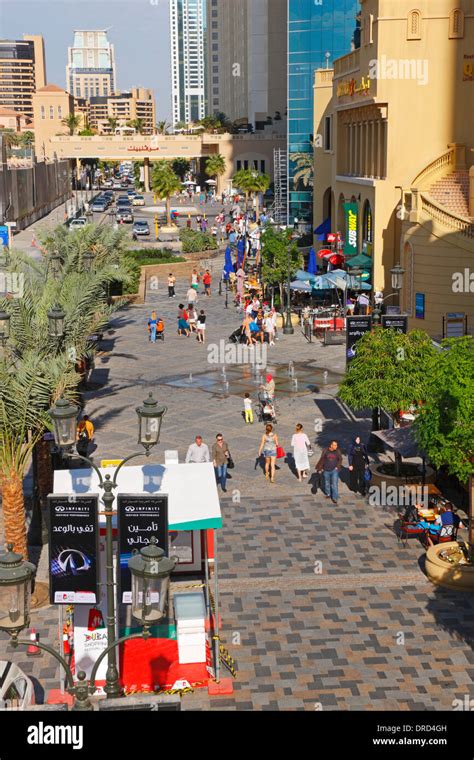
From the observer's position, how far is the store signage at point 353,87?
4323 cm

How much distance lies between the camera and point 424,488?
19.4 metres

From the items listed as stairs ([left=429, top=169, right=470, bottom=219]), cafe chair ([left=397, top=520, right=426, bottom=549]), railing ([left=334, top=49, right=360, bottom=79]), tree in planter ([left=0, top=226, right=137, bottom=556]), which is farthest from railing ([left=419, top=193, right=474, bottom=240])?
cafe chair ([left=397, top=520, right=426, bottom=549])

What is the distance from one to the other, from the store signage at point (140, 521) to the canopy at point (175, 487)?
1056 mm

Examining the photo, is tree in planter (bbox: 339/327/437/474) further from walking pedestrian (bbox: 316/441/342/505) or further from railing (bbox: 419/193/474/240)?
railing (bbox: 419/193/474/240)

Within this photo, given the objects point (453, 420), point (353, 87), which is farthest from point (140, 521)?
point (353, 87)

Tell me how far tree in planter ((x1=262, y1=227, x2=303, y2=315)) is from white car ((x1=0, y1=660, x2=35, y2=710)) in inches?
1165

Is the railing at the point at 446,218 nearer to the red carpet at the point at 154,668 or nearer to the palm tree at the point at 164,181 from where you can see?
the red carpet at the point at 154,668

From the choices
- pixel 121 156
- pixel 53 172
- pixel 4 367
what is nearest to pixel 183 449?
pixel 4 367

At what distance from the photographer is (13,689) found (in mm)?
11281

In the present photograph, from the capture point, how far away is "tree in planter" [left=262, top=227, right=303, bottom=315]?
4156cm

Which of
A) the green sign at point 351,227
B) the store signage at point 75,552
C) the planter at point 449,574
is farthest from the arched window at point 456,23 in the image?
the store signage at point 75,552

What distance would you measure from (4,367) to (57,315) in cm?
141
